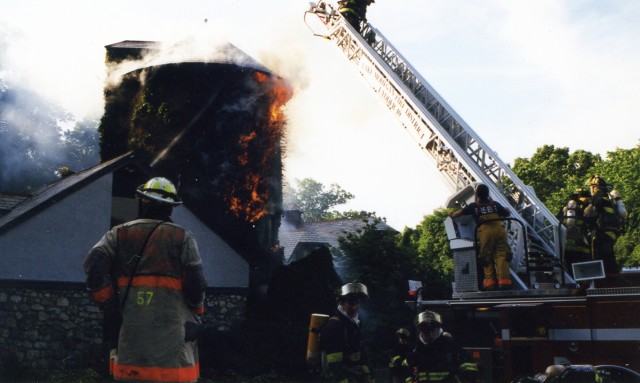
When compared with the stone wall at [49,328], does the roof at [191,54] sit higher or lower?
higher

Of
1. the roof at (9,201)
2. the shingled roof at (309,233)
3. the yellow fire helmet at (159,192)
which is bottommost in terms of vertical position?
the yellow fire helmet at (159,192)

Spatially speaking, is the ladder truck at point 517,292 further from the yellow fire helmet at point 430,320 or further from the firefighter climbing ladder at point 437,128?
the yellow fire helmet at point 430,320

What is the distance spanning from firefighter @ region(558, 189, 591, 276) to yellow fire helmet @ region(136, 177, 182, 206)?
657 centimetres

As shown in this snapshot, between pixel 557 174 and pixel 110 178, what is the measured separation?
3537 cm

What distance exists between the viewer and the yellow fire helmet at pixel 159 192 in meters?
4.70

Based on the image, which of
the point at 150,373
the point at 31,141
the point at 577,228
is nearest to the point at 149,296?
the point at 150,373

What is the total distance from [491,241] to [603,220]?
57.0 inches

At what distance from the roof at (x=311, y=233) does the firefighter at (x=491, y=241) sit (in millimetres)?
38125

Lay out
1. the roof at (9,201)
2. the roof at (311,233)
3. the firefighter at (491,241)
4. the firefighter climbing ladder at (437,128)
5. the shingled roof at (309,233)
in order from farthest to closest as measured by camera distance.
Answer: the roof at (311,233), the shingled roof at (309,233), the roof at (9,201), the firefighter climbing ladder at (437,128), the firefighter at (491,241)

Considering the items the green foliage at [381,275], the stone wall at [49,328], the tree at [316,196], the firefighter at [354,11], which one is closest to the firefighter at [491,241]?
the green foliage at [381,275]

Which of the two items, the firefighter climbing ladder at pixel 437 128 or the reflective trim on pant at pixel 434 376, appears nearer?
the reflective trim on pant at pixel 434 376

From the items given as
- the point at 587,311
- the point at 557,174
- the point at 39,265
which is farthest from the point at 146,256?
the point at 557,174

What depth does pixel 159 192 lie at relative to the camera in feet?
15.5

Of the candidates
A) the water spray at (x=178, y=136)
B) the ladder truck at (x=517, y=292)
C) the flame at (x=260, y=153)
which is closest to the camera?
the ladder truck at (x=517, y=292)
